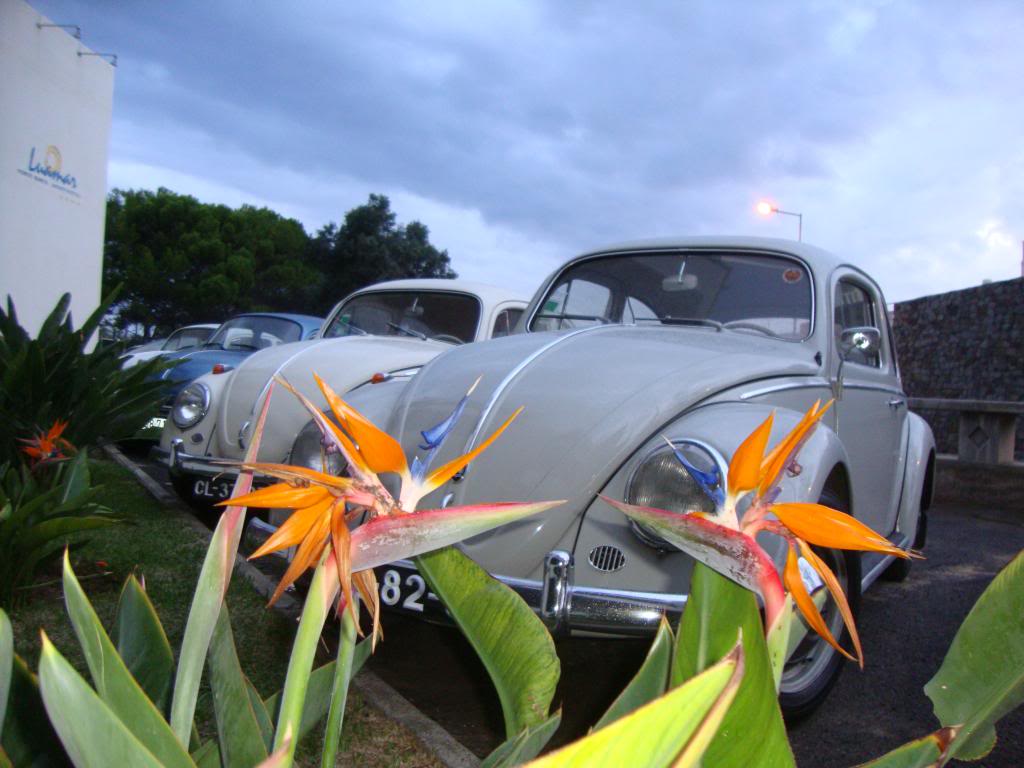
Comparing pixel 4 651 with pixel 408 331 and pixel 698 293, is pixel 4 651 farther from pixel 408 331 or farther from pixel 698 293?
pixel 408 331

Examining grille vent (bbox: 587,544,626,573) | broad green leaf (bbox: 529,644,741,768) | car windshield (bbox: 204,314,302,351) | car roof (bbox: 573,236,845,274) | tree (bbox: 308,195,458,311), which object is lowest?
grille vent (bbox: 587,544,626,573)

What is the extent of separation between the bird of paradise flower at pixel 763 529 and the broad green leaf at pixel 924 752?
162mm

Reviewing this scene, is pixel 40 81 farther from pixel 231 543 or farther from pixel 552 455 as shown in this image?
pixel 231 543

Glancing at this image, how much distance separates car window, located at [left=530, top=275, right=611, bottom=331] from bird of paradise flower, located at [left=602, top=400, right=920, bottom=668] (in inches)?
129

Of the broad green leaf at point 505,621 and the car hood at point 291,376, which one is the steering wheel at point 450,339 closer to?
the car hood at point 291,376

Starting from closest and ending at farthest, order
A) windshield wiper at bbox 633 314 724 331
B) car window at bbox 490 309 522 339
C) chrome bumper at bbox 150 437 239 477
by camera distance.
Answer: windshield wiper at bbox 633 314 724 331, chrome bumper at bbox 150 437 239 477, car window at bbox 490 309 522 339

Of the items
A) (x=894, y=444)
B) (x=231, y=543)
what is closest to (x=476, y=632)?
(x=231, y=543)

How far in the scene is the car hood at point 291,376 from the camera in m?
4.41

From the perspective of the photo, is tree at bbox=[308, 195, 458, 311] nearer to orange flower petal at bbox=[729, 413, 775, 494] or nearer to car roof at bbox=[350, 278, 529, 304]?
car roof at bbox=[350, 278, 529, 304]

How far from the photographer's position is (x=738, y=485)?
0.69 meters

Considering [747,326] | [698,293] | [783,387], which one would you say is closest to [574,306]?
[698,293]

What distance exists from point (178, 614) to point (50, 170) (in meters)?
15.6

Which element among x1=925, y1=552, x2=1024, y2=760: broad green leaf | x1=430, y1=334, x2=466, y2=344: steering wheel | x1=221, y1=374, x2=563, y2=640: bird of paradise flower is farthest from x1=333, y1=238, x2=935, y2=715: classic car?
x1=430, y1=334, x2=466, y2=344: steering wheel

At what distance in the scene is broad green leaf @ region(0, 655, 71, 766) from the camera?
0.87 metres
